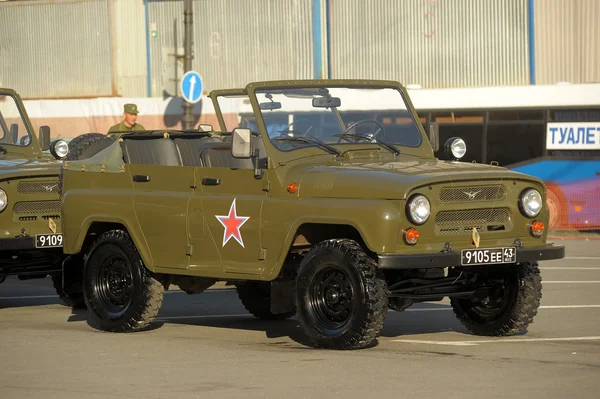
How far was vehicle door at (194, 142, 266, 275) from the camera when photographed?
1102cm

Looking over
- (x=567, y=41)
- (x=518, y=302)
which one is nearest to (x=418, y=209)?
(x=518, y=302)

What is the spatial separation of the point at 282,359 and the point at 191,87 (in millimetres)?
20353

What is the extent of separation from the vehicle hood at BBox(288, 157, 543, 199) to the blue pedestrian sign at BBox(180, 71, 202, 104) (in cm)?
1887

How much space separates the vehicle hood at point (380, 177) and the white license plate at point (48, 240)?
12.1ft

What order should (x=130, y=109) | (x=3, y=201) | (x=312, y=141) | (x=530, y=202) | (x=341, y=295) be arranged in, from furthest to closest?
1. (x=130, y=109)
2. (x=3, y=201)
3. (x=312, y=141)
4. (x=530, y=202)
5. (x=341, y=295)

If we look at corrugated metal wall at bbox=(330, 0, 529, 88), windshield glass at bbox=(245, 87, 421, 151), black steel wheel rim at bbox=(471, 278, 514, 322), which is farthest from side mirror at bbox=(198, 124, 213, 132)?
corrugated metal wall at bbox=(330, 0, 529, 88)

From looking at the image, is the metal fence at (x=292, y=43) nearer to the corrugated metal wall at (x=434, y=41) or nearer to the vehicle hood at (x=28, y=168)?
the corrugated metal wall at (x=434, y=41)

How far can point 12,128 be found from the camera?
16.0 metres

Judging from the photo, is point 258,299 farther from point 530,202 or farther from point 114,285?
point 530,202

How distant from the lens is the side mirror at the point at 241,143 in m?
10.9

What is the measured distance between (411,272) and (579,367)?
1827 millimetres

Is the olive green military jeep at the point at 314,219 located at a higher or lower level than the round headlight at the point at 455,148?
lower

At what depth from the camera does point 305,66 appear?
34562 mm

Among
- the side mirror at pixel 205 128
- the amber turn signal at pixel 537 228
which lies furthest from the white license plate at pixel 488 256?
the side mirror at pixel 205 128
